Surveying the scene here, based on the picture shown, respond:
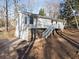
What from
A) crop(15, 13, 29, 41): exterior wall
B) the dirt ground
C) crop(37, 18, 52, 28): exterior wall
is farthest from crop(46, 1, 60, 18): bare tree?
the dirt ground

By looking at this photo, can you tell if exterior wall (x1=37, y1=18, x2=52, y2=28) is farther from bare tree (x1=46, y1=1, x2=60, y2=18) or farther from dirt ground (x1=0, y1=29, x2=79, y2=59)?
bare tree (x1=46, y1=1, x2=60, y2=18)

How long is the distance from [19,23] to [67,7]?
72.8 feet

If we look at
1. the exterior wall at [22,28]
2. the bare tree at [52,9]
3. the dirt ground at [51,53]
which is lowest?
the dirt ground at [51,53]

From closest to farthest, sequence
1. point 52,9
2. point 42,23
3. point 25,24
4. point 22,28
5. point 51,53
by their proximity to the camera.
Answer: point 51,53
point 25,24
point 22,28
point 42,23
point 52,9

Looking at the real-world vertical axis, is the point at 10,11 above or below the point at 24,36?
above

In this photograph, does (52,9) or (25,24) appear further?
(52,9)

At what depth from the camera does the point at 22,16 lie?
28094 millimetres

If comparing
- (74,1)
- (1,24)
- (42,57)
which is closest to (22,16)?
(42,57)

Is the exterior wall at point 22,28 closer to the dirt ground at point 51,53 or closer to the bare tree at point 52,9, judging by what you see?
the dirt ground at point 51,53

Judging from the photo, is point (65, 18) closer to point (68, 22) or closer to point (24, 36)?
point (68, 22)

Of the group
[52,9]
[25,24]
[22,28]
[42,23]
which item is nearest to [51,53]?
[25,24]

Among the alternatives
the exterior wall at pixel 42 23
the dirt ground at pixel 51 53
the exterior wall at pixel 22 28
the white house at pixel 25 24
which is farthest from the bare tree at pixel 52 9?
the dirt ground at pixel 51 53

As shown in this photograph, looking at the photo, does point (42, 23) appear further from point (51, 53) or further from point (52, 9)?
point (52, 9)

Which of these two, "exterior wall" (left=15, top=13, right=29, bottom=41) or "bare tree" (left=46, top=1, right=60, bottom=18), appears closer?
"exterior wall" (left=15, top=13, right=29, bottom=41)
